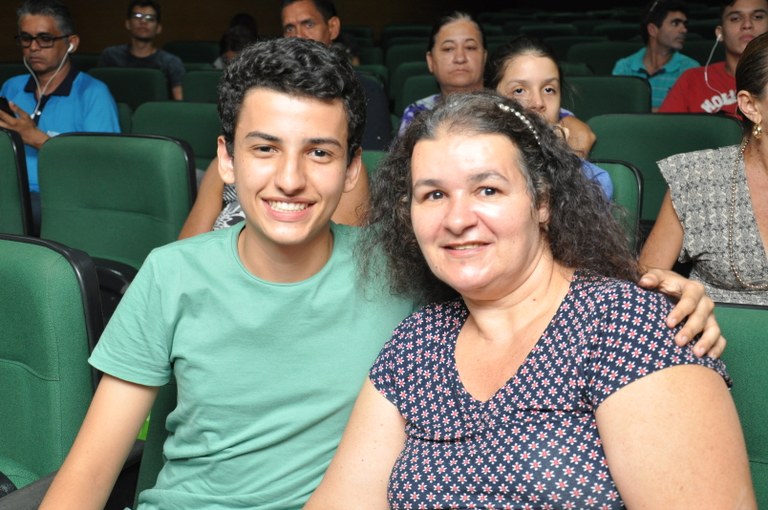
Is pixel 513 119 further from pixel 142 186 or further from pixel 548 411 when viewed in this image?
pixel 142 186

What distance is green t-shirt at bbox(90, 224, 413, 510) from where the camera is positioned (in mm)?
1442

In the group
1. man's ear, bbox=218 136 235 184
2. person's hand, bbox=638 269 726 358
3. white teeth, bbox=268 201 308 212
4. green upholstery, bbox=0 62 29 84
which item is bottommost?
green upholstery, bbox=0 62 29 84

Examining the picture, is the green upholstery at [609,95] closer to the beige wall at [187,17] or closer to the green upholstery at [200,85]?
the green upholstery at [200,85]

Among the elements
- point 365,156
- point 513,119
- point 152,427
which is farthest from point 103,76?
point 513,119

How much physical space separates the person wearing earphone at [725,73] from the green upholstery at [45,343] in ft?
9.25

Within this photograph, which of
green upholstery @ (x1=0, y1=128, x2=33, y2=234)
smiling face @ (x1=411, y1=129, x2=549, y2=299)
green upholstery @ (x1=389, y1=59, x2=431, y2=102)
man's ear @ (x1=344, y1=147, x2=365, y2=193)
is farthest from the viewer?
green upholstery @ (x1=389, y1=59, x2=431, y2=102)

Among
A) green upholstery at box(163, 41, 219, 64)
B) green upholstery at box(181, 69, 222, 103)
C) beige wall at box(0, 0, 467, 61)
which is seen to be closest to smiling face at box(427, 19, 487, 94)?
green upholstery at box(181, 69, 222, 103)

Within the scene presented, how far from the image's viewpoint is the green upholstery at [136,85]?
526 cm

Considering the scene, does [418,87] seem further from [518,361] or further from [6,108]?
[518,361]

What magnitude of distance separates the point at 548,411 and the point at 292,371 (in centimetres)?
42

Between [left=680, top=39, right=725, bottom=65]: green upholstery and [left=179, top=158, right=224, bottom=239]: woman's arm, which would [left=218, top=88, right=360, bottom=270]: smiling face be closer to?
[left=179, top=158, right=224, bottom=239]: woman's arm

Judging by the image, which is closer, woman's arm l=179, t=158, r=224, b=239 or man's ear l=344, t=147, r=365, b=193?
man's ear l=344, t=147, r=365, b=193

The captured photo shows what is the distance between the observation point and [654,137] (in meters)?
3.10

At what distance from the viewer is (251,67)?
1.43m
